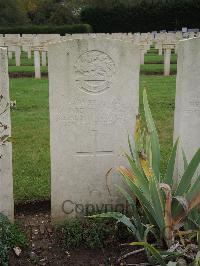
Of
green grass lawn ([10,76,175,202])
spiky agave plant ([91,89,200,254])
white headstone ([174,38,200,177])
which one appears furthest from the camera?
green grass lawn ([10,76,175,202])

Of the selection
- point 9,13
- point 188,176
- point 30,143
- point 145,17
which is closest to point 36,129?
point 30,143

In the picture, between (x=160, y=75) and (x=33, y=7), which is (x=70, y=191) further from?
(x=33, y=7)

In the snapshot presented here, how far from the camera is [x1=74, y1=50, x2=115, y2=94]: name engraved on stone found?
11.7 ft

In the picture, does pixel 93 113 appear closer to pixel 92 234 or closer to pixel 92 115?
pixel 92 115

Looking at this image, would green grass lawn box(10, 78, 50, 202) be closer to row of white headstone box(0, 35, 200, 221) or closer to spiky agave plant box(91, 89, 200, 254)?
row of white headstone box(0, 35, 200, 221)

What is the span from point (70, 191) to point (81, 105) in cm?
75

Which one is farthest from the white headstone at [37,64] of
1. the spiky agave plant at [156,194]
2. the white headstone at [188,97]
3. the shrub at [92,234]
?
the spiky agave plant at [156,194]

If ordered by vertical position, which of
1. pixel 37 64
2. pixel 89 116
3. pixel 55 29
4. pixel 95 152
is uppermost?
pixel 55 29

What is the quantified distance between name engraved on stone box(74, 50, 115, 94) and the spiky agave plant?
478 millimetres

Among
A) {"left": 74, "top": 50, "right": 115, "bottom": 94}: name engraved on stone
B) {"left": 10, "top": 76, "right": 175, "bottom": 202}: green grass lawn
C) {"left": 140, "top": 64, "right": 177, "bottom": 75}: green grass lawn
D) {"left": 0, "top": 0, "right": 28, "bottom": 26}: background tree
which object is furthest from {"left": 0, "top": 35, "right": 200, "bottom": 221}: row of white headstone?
{"left": 0, "top": 0, "right": 28, "bottom": 26}: background tree

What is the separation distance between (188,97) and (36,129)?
3.48 m

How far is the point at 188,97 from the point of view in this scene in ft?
12.4

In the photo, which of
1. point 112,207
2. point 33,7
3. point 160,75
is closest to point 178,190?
point 112,207

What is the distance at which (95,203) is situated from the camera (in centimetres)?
389
